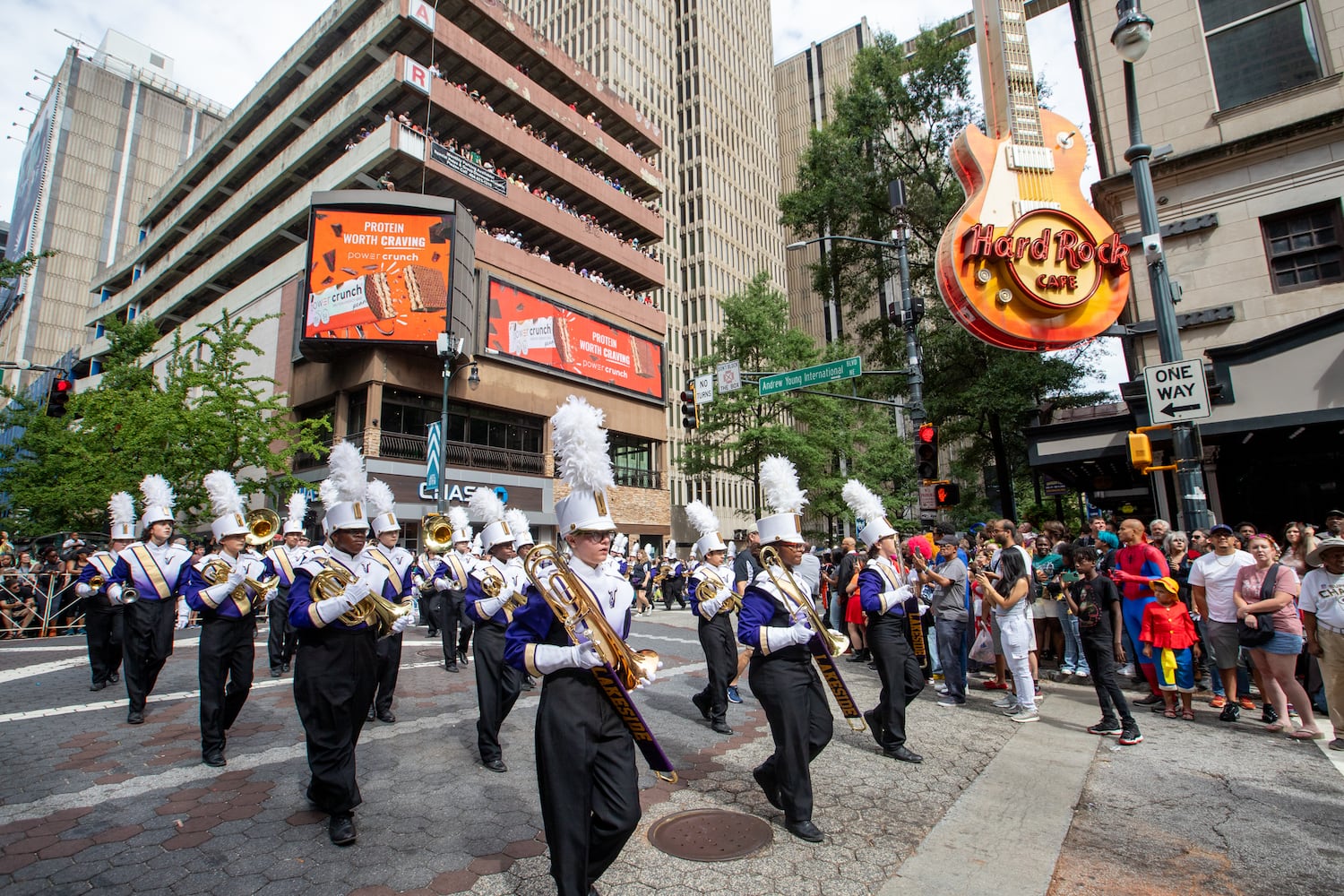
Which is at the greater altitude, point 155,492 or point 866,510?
point 155,492

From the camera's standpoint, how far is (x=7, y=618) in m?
14.8

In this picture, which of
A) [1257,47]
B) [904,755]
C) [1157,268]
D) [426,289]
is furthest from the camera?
[426,289]

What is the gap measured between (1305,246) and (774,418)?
22.8 m

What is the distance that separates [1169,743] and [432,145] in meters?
32.4

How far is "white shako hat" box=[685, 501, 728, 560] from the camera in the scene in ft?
28.6

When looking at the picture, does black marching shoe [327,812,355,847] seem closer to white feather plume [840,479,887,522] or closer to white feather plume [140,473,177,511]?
white feather plume [840,479,887,522]

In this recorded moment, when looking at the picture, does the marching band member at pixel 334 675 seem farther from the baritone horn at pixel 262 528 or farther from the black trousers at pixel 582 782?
the baritone horn at pixel 262 528

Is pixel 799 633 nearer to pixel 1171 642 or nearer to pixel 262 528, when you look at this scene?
pixel 1171 642

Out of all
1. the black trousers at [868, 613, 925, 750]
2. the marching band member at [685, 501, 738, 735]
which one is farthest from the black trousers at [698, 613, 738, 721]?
the black trousers at [868, 613, 925, 750]

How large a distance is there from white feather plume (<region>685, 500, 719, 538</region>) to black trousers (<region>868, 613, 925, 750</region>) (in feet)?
9.62

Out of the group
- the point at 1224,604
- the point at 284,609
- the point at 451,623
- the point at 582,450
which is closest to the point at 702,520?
the point at 451,623

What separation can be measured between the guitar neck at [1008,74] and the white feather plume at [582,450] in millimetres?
12021

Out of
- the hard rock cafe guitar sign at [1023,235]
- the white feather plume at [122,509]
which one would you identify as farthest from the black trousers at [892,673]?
the white feather plume at [122,509]

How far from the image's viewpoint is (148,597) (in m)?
7.49
